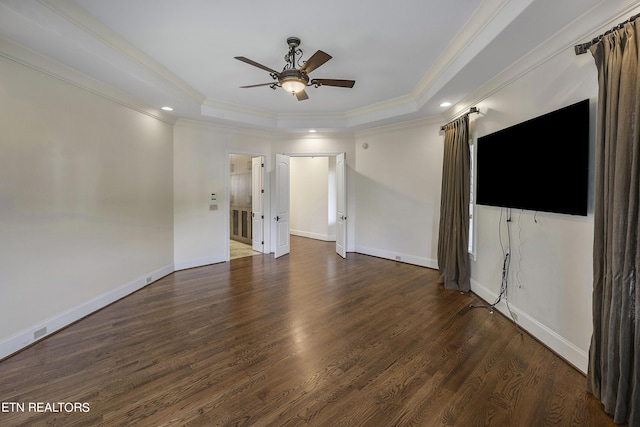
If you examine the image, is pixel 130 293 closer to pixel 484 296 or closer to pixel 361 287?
pixel 361 287

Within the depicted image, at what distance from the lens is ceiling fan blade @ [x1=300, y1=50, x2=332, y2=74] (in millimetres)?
2400

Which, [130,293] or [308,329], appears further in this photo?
[130,293]

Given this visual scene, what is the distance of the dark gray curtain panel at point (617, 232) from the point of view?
1642mm

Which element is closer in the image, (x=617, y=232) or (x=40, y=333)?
(x=617, y=232)

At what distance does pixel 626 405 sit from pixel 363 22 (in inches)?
136

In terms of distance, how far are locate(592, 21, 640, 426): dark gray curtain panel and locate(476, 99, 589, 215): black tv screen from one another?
29 centimetres

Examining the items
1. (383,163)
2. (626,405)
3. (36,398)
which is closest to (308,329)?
(36,398)

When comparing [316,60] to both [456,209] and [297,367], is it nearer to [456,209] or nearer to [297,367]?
[297,367]

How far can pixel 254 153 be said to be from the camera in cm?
598

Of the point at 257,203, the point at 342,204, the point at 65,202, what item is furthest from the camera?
the point at 257,203

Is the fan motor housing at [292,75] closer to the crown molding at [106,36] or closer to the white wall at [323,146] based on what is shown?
the crown molding at [106,36]

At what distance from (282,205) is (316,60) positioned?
13.2 ft

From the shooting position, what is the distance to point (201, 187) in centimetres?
532

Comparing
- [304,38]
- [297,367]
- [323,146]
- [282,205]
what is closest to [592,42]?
[304,38]
